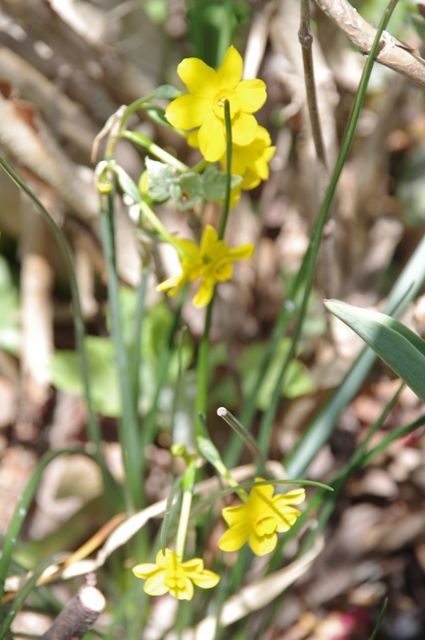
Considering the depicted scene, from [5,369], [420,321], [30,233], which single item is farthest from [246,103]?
[5,369]

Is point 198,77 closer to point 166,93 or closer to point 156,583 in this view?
point 166,93

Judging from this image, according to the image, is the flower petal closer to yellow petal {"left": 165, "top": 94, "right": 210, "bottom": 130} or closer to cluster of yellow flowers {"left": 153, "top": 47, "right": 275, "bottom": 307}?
cluster of yellow flowers {"left": 153, "top": 47, "right": 275, "bottom": 307}

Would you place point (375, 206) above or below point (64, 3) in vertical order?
below

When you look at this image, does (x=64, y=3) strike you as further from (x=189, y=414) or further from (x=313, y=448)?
(x=313, y=448)

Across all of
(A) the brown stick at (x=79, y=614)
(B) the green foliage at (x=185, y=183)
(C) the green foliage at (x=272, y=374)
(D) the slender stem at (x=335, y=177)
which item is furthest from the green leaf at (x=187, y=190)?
(C) the green foliage at (x=272, y=374)

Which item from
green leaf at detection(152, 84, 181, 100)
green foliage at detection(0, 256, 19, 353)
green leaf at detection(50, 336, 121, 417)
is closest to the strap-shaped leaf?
green leaf at detection(152, 84, 181, 100)

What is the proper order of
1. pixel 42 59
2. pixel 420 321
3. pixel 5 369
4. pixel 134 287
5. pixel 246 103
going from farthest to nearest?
pixel 5 369
pixel 134 287
pixel 42 59
pixel 420 321
pixel 246 103

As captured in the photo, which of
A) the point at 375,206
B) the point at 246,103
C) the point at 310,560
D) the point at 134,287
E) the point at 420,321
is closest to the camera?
the point at 246,103
